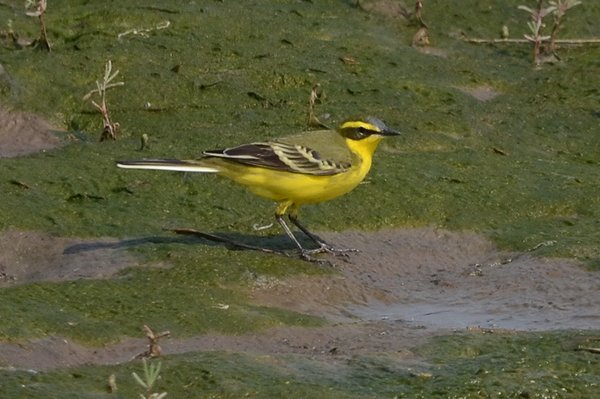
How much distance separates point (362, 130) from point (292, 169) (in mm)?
818

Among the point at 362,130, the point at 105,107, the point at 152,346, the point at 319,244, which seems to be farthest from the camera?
the point at 105,107

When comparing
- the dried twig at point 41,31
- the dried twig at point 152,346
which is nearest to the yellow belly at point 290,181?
the dried twig at point 152,346

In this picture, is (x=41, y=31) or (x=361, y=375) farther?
(x=41, y=31)

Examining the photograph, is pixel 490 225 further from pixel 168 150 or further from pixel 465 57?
pixel 465 57

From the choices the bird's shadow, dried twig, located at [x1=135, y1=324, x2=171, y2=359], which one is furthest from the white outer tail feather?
dried twig, located at [x1=135, y1=324, x2=171, y2=359]

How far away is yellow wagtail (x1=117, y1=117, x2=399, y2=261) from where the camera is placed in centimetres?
979

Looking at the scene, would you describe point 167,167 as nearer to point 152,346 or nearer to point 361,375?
point 152,346

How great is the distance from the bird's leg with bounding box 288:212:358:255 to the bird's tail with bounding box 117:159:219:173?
2.70 feet

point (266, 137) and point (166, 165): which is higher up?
point (166, 165)

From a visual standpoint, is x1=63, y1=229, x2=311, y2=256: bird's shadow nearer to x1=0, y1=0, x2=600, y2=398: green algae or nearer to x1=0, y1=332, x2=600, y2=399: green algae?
x1=0, y1=0, x2=600, y2=398: green algae

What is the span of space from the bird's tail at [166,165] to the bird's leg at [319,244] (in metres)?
0.82

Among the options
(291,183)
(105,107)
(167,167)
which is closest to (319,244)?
(291,183)

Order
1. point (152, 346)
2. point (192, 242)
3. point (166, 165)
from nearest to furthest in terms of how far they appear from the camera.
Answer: point (152, 346) → point (166, 165) → point (192, 242)

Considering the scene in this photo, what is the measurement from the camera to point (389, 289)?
32.5 ft
